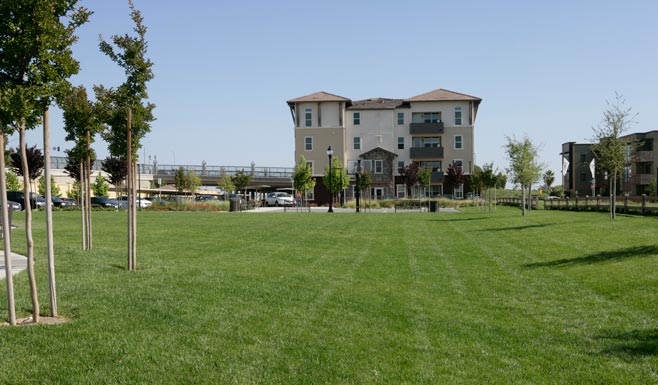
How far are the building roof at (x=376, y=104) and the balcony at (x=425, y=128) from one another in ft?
11.4

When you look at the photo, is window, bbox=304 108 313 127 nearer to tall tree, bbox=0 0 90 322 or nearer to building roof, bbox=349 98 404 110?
building roof, bbox=349 98 404 110

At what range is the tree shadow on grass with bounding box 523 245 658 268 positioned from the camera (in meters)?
14.1

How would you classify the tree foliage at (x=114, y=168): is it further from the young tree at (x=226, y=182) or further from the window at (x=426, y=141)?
the window at (x=426, y=141)

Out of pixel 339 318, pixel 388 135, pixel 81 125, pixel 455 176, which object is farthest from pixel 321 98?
pixel 339 318

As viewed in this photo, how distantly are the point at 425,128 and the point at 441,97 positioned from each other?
4367 mm

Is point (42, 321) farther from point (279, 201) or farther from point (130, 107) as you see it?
point (279, 201)

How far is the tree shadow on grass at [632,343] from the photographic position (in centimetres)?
685

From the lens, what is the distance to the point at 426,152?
74.0 metres

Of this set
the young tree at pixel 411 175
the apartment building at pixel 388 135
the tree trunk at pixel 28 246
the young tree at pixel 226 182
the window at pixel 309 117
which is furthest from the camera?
the young tree at pixel 226 182

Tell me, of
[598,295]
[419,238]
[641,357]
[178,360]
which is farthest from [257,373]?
[419,238]

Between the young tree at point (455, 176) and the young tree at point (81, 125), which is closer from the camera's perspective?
the young tree at point (81, 125)

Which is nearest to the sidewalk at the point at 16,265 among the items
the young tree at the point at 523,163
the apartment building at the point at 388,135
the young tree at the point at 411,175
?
the young tree at the point at 523,163

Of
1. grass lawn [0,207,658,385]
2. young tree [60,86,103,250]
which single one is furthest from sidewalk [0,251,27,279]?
young tree [60,86,103,250]

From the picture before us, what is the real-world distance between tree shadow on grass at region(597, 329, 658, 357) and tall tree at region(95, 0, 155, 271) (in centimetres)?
820
